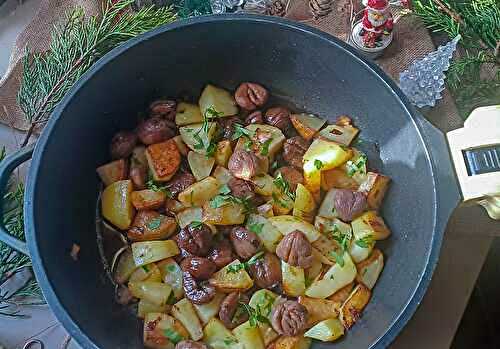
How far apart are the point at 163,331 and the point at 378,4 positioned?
35.8 inches

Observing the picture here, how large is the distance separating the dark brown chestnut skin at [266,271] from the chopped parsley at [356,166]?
27 cm

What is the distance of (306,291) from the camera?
1.38 m

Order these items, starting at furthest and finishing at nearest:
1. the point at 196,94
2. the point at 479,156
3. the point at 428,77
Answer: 1. the point at 196,94
2. the point at 428,77
3. the point at 479,156

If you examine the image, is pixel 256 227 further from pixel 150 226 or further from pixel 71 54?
pixel 71 54

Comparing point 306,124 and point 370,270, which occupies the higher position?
point 306,124

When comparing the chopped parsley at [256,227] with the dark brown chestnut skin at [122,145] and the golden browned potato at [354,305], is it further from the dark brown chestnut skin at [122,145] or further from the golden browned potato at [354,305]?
the dark brown chestnut skin at [122,145]

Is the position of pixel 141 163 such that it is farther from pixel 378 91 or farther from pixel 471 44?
pixel 471 44

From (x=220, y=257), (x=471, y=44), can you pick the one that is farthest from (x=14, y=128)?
(x=471, y=44)

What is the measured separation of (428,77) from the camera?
1.49m

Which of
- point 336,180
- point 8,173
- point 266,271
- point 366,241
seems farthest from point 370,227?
point 8,173

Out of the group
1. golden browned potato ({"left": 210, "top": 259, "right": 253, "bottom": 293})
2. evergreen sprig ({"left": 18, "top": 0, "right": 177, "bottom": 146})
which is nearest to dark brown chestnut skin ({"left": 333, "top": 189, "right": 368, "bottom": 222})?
golden browned potato ({"left": 210, "top": 259, "right": 253, "bottom": 293})

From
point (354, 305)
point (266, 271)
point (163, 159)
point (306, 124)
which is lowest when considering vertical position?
point (354, 305)

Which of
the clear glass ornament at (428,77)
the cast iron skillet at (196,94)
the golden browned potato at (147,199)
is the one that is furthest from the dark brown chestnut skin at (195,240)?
the clear glass ornament at (428,77)

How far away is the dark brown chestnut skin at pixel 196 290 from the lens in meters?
1.36
